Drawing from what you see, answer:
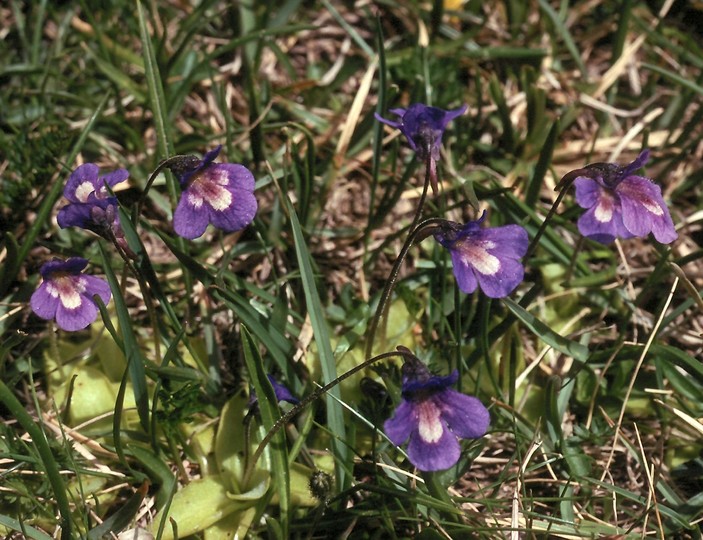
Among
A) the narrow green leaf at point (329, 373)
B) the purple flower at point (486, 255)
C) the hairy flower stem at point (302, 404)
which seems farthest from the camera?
the narrow green leaf at point (329, 373)

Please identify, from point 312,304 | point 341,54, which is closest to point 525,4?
point 341,54

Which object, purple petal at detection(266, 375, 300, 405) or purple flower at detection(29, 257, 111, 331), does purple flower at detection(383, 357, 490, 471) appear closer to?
purple petal at detection(266, 375, 300, 405)

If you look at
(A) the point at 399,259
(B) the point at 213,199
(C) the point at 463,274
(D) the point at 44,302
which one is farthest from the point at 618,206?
(D) the point at 44,302

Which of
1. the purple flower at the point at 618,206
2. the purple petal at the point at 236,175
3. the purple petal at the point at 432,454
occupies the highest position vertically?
the purple flower at the point at 618,206

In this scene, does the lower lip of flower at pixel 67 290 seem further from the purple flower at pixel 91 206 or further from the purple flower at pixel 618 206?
the purple flower at pixel 618 206

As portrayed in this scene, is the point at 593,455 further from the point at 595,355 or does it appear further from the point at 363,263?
the point at 363,263

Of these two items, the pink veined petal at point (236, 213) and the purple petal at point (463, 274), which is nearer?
the purple petal at point (463, 274)

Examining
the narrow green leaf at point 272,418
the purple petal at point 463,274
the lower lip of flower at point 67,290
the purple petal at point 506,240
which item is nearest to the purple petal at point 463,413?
the purple petal at point 463,274

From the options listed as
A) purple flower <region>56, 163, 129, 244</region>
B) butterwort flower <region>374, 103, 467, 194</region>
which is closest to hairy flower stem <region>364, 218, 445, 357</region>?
butterwort flower <region>374, 103, 467, 194</region>
